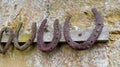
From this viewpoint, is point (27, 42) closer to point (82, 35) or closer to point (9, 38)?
point (9, 38)

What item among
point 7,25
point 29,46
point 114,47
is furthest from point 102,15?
point 7,25

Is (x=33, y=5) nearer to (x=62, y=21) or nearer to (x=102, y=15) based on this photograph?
(x=62, y=21)

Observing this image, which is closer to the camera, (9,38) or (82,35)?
(82,35)

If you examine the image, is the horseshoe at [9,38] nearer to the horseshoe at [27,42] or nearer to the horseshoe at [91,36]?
the horseshoe at [27,42]

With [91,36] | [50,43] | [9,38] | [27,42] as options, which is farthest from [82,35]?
[9,38]

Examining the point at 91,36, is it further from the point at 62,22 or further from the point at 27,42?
the point at 27,42

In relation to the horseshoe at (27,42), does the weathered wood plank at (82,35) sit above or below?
above

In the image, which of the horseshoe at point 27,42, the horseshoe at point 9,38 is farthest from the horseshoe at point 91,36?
the horseshoe at point 9,38

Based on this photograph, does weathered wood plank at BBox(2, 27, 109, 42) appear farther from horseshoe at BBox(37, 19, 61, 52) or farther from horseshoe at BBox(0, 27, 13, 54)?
horseshoe at BBox(0, 27, 13, 54)
